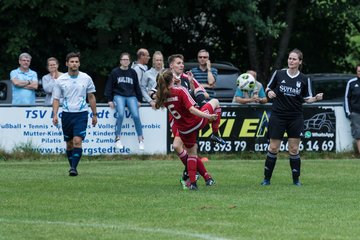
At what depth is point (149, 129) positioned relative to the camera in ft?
72.0

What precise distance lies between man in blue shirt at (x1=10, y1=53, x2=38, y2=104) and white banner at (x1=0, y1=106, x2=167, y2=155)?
43 cm

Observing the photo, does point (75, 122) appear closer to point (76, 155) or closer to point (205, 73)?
point (76, 155)

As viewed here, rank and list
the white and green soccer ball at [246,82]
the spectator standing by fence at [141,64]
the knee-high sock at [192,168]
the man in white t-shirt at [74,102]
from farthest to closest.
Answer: the white and green soccer ball at [246,82], the spectator standing by fence at [141,64], the man in white t-shirt at [74,102], the knee-high sock at [192,168]

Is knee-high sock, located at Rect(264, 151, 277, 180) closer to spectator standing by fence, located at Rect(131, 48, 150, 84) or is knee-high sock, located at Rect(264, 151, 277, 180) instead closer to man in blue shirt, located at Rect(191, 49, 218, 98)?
man in blue shirt, located at Rect(191, 49, 218, 98)

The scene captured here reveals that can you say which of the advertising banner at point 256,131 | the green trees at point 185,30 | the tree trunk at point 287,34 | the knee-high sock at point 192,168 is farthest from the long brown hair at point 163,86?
the tree trunk at point 287,34

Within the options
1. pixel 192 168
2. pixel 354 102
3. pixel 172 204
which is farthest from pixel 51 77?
pixel 172 204

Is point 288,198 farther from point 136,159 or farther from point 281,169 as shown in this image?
point 136,159

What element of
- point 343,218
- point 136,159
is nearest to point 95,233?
point 343,218

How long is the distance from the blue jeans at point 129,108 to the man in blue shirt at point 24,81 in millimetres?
1711

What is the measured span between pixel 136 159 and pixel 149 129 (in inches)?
27.2

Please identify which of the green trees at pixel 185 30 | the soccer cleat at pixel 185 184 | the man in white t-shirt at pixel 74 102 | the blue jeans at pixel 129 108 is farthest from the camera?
the green trees at pixel 185 30

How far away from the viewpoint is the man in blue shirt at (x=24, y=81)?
2173 cm

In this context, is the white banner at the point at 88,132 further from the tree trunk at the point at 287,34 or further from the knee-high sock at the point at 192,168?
the tree trunk at the point at 287,34

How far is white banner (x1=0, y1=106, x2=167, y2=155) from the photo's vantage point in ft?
71.3
